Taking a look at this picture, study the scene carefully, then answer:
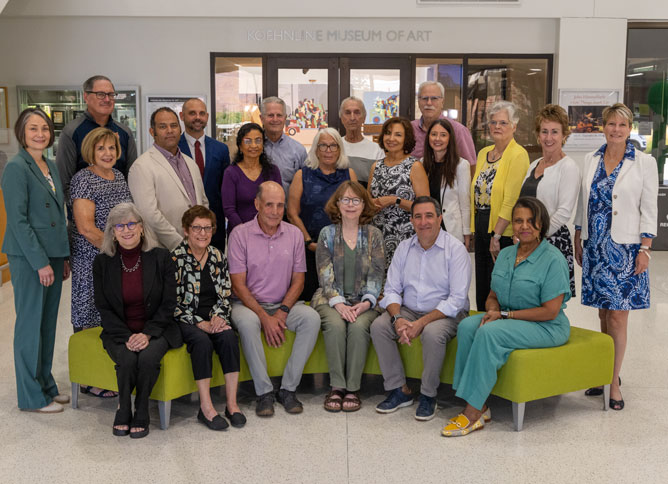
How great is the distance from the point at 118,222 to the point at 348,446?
1.65 metres

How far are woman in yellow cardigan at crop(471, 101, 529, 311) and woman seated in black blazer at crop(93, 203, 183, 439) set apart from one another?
1947 mm

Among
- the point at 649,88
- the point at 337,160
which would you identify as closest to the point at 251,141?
the point at 337,160

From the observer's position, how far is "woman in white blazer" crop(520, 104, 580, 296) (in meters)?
4.11

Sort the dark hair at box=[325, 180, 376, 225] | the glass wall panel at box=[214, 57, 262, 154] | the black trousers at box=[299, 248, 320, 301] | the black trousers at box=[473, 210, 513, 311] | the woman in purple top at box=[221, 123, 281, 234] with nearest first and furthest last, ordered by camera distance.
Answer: the dark hair at box=[325, 180, 376, 225], the black trousers at box=[473, 210, 513, 311], the woman in purple top at box=[221, 123, 281, 234], the black trousers at box=[299, 248, 320, 301], the glass wall panel at box=[214, 57, 262, 154]

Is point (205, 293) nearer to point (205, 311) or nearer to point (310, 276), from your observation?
point (205, 311)

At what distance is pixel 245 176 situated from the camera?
4.61 m

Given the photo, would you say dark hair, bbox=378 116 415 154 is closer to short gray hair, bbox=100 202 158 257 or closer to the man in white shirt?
the man in white shirt

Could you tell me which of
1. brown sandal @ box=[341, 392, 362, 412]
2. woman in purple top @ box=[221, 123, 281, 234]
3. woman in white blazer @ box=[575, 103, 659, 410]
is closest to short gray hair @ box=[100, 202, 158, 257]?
woman in purple top @ box=[221, 123, 281, 234]

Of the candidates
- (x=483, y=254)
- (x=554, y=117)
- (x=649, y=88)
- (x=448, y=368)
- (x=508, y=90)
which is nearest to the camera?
(x=448, y=368)

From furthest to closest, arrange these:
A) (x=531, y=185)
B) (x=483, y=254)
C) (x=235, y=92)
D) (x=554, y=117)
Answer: (x=235, y=92) < (x=483, y=254) < (x=531, y=185) < (x=554, y=117)

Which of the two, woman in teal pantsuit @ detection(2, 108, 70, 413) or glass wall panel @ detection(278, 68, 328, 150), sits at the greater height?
glass wall panel @ detection(278, 68, 328, 150)

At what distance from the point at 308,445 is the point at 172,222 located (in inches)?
66.6

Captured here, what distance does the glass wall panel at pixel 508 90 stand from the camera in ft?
31.4

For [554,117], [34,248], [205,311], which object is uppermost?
[554,117]
